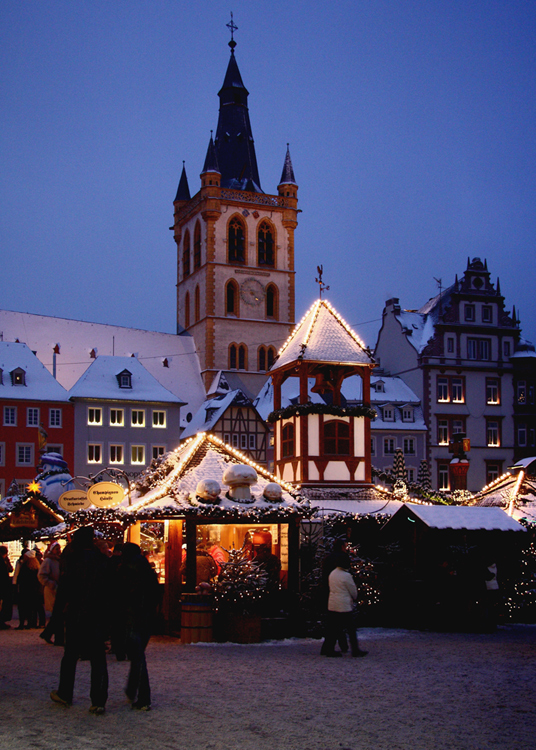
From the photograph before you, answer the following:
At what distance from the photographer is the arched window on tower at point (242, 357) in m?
62.5

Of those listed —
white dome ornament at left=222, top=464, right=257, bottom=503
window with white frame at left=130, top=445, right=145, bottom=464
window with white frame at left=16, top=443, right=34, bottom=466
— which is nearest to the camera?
white dome ornament at left=222, top=464, right=257, bottom=503

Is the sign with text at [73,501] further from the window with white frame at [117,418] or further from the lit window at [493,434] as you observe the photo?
the lit window at [493,434]

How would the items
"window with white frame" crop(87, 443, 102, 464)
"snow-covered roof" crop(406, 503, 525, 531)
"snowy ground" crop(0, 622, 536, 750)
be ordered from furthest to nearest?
"window with white frame" crop(87, 443, 102, 464) → "snow-covered roof" crop(406, 503, 525, 531) → "snowy ground" crop(0, 622, 536, 750)

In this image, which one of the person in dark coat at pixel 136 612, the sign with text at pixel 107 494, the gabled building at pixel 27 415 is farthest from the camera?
the gabled building at pixel 27 415

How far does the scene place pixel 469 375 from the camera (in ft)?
170

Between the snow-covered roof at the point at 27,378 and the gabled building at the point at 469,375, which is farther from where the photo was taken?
the gabled building at the point at 469,375

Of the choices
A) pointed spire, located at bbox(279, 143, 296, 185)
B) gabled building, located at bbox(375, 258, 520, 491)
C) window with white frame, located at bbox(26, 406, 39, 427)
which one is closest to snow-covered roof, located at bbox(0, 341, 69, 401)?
window with white frame, located at bbox(26, 406, 39, 427)

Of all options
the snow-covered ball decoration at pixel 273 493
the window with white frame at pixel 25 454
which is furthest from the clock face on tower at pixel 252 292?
the snow-covered ball decoration at pixel 273 493

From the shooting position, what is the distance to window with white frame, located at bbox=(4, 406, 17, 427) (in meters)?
47.3

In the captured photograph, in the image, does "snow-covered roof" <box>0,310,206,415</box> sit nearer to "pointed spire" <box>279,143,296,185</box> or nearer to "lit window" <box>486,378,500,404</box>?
"pointed spire" <box>279,143,296,185</box>

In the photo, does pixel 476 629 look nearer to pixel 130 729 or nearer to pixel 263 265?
pixel 130 729

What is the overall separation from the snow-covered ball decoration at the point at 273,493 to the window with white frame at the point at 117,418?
1416 inches

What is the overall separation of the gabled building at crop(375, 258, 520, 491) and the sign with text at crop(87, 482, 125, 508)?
36.9 metres

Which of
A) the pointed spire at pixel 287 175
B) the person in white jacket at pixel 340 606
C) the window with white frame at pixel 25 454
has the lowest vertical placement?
the person in white jacket at pixel 340 606
